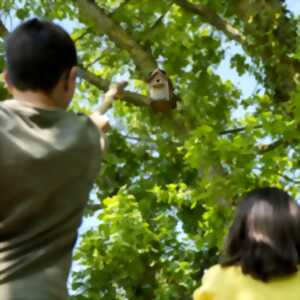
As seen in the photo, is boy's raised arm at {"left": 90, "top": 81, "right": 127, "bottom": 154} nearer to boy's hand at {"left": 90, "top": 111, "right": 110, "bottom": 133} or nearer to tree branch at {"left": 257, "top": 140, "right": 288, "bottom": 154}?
boy's hand at {"left": 90, "top": 111, "right": 110, "bottom": 133}

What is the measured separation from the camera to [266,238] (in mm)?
2605

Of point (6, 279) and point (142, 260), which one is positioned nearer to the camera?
point (6, 279)

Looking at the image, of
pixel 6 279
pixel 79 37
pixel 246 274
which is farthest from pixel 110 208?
pixel 6 279

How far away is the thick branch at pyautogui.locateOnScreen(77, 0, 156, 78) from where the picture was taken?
37.0 feet

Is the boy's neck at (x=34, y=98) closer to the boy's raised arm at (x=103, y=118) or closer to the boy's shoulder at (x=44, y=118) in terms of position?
the boy's shoulder at (x=44, y=118)

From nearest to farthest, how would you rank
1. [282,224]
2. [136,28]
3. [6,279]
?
[6,279] → [282,224] → [136,28]

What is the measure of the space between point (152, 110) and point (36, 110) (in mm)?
9203

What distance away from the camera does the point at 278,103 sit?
34.2 feet

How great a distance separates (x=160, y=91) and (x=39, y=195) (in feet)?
26.9

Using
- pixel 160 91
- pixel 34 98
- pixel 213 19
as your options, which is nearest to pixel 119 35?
pixel 213 19

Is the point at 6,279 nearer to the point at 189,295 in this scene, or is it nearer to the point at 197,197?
the point at 197,197

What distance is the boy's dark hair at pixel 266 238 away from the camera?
259 centimetres

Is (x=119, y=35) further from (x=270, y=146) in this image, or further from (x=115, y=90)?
(x=115, y=90)

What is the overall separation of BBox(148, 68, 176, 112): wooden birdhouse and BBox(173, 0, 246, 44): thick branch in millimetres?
1090
